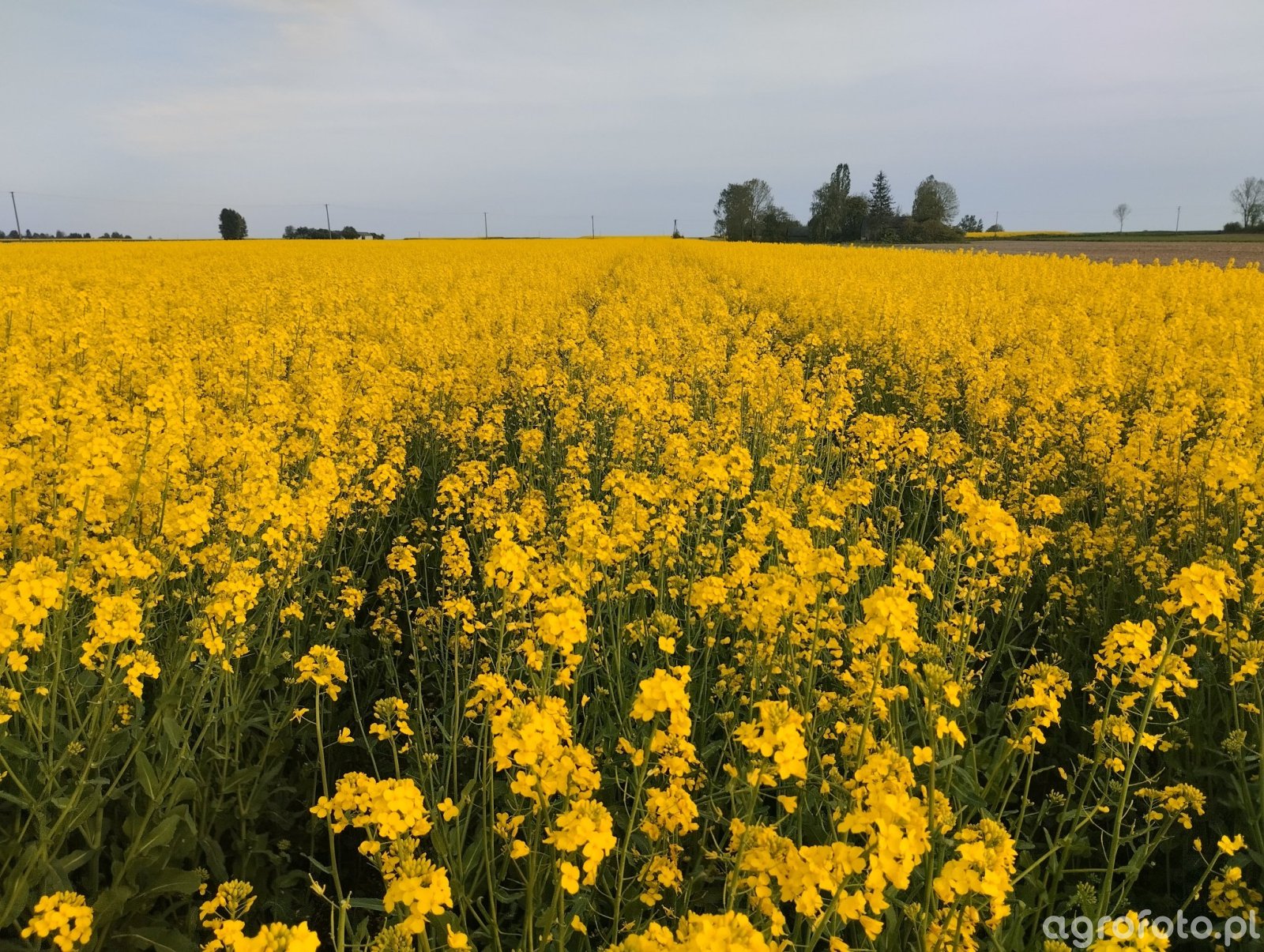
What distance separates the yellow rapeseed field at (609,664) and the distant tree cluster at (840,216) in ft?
182

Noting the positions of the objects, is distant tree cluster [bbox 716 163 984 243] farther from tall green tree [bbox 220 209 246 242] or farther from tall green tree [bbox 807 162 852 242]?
tall green tree [bbox 220 209 246 242]

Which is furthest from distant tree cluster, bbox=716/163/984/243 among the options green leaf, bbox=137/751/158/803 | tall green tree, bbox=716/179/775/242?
green leaf, bbox=137/751/158/803

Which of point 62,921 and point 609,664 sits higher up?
point 62,921

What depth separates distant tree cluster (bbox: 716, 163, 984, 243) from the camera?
63.6 meters

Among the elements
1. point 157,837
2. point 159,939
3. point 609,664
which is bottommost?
point 159,939

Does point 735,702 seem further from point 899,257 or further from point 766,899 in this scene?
point 899,257

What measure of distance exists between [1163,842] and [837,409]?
358cm

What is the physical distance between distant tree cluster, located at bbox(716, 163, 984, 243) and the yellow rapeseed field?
5550 cm

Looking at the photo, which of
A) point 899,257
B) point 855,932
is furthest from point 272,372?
point 899,257

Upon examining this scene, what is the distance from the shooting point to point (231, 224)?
2315 inches

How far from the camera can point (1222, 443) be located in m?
4.58

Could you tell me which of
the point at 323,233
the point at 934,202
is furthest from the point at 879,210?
the point at 323,233

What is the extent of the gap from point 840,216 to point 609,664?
227ft

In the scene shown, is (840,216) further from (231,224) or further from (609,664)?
(609,664)
